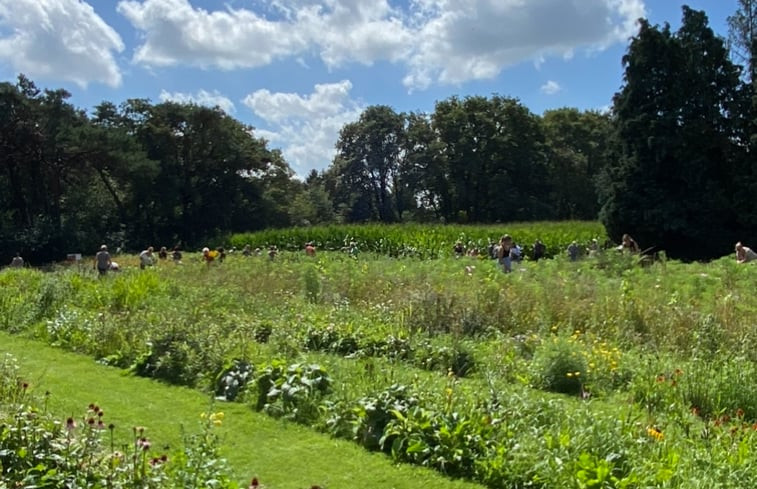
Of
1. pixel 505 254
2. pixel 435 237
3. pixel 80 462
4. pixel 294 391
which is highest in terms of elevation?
pixel 435 237

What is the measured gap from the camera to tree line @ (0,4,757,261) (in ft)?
96.6

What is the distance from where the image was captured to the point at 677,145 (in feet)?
95.2

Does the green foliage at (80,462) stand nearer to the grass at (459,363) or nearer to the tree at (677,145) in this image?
the grass at (459,363)

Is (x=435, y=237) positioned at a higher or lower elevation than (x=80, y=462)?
higher

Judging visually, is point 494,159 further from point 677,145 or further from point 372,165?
point 677,145

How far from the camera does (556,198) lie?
52.3 meters

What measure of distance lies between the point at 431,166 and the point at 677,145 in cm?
→ 2714

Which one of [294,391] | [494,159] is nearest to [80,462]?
[294,391]

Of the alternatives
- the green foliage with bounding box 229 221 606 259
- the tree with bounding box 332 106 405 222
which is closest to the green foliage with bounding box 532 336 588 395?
the green foliage with bounding box 229 221 606 259

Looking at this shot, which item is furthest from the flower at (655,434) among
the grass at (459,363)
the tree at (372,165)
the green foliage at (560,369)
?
the tree at (372,165)

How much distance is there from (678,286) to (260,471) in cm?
763

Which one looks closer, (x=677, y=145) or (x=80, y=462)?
(x=80, y=462)

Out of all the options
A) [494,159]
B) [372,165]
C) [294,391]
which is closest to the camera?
[294,391]

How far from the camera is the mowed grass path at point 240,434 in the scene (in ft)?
15.4
